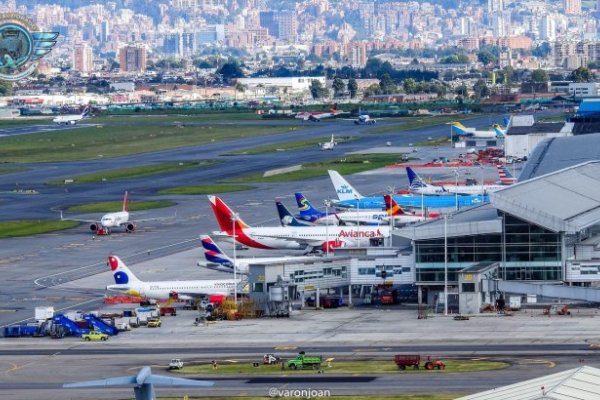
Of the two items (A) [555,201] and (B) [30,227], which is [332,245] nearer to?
(A) [555,201]

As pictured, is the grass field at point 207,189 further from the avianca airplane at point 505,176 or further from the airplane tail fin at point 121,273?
the airplane tail fin at point 121,273

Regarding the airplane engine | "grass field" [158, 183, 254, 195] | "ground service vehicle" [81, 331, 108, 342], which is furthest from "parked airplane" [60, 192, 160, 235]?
"ground service vehicle" [81, 331, 108, 342]

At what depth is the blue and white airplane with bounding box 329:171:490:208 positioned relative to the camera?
144250mm

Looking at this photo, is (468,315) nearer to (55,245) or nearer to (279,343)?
(279,343)

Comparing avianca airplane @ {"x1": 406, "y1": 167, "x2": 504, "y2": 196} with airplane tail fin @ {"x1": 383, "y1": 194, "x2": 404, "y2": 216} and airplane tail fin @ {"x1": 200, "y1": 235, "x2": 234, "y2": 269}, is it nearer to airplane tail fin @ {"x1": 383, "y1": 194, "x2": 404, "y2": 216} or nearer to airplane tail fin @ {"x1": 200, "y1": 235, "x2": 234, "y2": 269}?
airplane tail fin @ {"x1": 383, "y1": 194, "x2": 404, "y2": 216}

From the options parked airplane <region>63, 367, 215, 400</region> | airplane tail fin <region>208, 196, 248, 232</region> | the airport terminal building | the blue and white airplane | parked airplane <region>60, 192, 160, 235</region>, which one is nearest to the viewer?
parked airplane <region>63, 367, 215, 400</region>

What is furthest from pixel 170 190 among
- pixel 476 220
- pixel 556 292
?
pixel 556 292

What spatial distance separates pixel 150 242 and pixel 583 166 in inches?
1436

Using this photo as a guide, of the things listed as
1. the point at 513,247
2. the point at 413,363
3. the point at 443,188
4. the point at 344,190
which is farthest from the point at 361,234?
the point at 413,363

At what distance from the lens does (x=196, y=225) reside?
14538 centimetres

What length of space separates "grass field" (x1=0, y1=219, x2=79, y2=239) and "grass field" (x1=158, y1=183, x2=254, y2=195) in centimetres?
2812

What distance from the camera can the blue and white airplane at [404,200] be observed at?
144250 mm

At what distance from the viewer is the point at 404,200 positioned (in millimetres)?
147375

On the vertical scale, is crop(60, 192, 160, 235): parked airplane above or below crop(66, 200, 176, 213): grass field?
above
